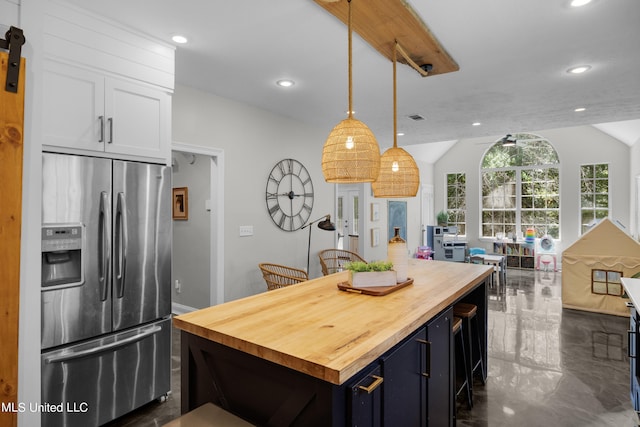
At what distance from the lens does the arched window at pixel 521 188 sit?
8828 mm

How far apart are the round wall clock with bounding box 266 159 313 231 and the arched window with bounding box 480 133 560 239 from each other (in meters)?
6.27

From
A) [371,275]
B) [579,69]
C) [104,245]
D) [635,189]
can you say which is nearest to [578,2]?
[579,69]

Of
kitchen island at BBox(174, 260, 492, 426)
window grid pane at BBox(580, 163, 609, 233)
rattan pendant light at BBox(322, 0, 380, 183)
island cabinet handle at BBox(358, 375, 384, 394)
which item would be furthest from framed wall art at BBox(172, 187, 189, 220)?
window grid pane at BBox(580, 163, 609, 233)

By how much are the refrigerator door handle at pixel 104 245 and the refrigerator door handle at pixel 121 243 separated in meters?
0.06

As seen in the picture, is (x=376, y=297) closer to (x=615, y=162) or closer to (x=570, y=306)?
(x=570, y=306)

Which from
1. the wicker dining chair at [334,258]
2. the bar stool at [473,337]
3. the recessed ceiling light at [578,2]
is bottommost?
the bar stool at [473,337]

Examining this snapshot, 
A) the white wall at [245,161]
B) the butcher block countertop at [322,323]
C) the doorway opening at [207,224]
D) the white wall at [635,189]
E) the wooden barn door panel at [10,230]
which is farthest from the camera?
the white wall at [635,189]

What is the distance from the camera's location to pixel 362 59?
286cm

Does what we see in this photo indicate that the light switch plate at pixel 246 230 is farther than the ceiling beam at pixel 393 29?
Yes

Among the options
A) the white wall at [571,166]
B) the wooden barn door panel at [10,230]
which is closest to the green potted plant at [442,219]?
the white wall at [571,166]

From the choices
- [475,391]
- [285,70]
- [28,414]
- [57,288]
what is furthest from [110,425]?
[285,70]

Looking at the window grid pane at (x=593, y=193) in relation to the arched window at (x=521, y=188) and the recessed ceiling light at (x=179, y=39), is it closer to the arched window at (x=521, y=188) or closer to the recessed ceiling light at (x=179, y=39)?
the arched window at (x=521, y=188)

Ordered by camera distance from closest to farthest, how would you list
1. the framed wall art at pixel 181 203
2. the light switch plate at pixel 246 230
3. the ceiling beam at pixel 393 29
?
the ceiling beam at pixel 393 29 < the light switch plate at pixel 246 230 < the framed wall art at pixel 181 203

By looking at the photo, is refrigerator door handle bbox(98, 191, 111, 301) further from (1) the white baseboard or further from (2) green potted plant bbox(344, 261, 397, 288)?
(1) the white baseboard
